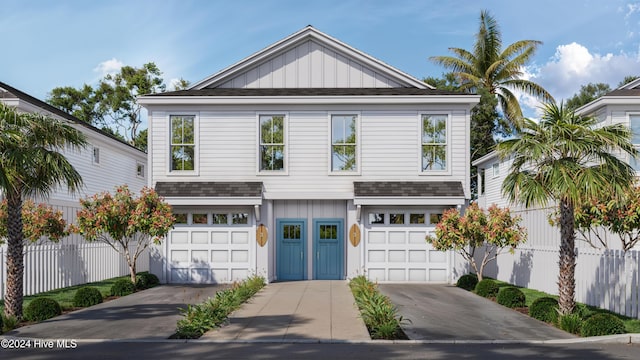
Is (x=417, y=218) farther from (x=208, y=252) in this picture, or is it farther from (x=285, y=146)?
(x=208, y=252)

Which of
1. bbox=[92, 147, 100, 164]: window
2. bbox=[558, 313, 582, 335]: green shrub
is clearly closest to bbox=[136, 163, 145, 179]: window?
bbox=[92, 147, 100, 164]: window

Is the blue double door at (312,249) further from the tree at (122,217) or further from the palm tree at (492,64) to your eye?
the palm tree at (492,64)

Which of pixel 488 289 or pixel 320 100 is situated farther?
pixel 320 100

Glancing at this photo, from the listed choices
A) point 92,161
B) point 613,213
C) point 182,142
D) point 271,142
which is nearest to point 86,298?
point 182,142

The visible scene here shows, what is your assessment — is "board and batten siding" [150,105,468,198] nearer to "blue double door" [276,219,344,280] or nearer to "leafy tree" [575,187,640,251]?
"blue double door" [276,219,344,280]

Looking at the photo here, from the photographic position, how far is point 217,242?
23156 millimetres

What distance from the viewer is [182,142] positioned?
923 inches

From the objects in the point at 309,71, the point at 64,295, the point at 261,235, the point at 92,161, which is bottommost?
the point at 64,295

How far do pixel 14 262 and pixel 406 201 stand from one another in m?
12.8

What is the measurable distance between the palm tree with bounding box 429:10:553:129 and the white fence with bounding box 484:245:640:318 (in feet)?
70.0

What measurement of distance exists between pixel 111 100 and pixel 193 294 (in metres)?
37.8

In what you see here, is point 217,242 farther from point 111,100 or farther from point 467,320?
point 111,100

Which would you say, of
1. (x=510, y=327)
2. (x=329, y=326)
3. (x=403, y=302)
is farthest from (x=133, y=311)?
(x=510, y=327)

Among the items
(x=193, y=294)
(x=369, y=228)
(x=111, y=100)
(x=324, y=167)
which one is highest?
(x=111, y=100)
